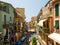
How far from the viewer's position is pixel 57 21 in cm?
2305

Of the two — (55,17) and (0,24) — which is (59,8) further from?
(0,24)

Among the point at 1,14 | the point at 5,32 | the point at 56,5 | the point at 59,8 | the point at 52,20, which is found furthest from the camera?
the point at 5,32

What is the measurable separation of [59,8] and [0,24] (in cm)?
1158

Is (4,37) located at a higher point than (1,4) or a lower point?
lower

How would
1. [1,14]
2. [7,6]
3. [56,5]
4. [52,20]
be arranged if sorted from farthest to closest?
[7,6]
[1,14]
[52,20]
[56,5]

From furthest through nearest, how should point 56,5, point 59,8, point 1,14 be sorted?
point 1,14 → point 56,5 → point 59,8

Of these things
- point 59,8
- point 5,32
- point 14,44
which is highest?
point 59,8

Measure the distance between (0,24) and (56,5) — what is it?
10784 millimetres

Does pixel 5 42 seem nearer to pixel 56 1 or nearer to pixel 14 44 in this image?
pixel 14 44

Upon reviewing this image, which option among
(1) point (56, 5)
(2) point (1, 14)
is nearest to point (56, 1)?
(1) point (56, 5)

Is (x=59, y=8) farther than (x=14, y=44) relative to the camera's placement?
No

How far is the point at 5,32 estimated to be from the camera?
99.5 ft

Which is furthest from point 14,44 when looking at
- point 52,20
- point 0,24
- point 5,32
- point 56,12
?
point 56,12

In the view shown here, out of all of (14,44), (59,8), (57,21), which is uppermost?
(59,8)
